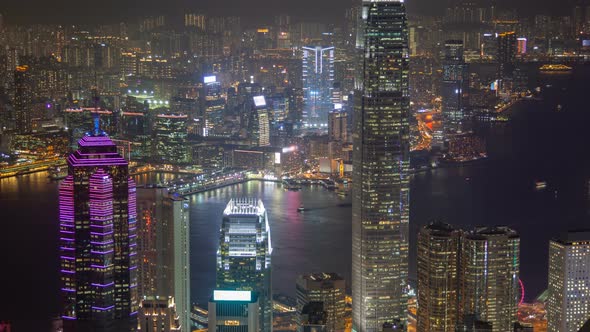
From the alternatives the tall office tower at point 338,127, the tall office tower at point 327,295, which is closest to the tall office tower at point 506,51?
the tall office tower at point 338,127

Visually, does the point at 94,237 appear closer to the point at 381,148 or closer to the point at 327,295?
the point at 327,295

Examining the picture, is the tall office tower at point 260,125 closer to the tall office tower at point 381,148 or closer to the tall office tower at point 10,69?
the tall office tower at point 10,69

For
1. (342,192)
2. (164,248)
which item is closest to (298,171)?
(342,192)

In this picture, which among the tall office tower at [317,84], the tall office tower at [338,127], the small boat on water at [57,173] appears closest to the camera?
the small boat on water at [57,173]

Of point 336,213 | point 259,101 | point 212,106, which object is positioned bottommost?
point 336,213

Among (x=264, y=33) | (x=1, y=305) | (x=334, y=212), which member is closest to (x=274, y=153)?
(x=334, y=212)

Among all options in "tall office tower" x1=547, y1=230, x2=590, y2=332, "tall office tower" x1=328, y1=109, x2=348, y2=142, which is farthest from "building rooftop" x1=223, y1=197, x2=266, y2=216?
"tall office tower" x1=328, y1=109, x2=348, y2=142
